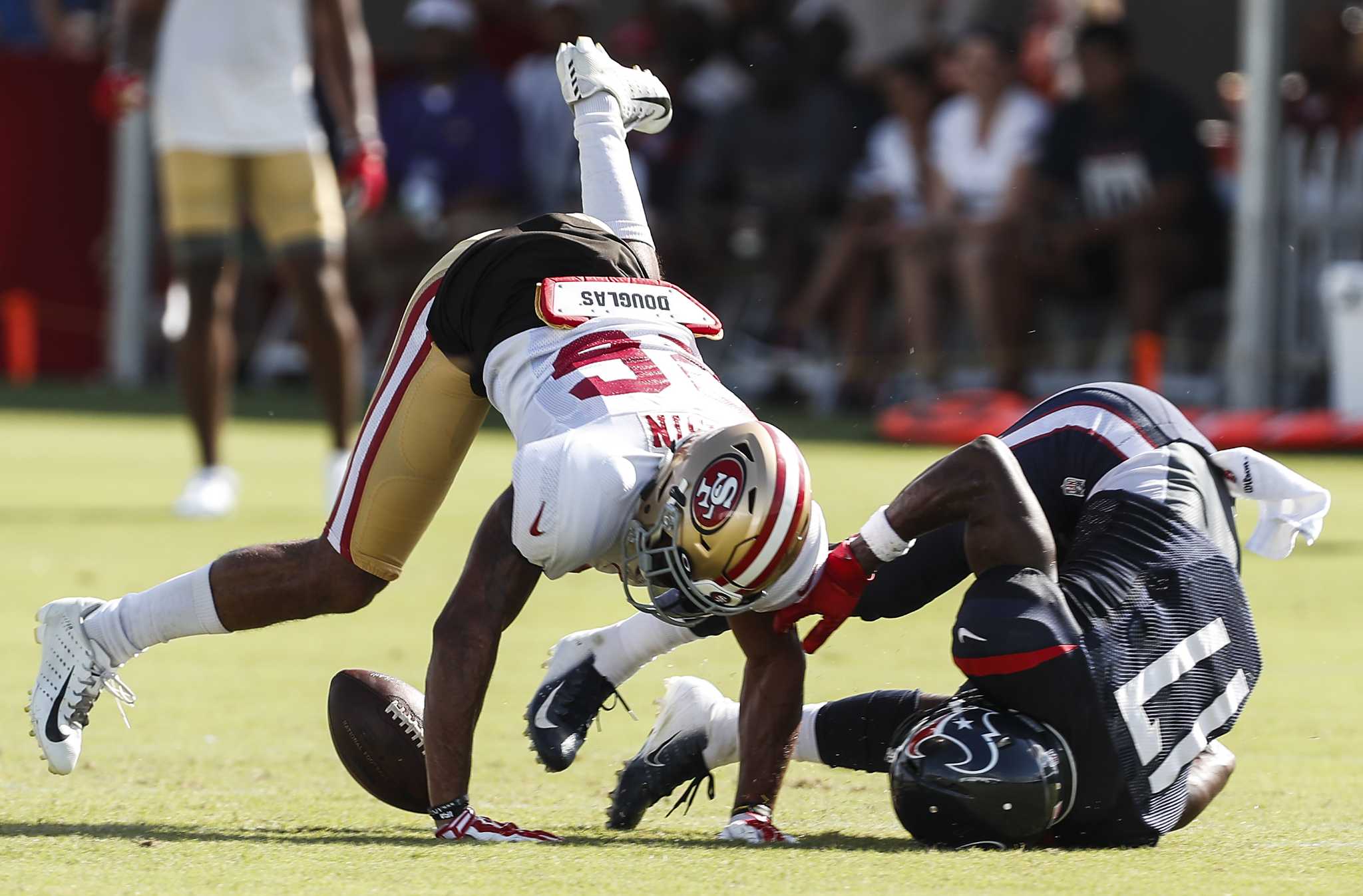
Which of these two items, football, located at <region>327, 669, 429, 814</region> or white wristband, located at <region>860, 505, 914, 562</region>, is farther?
football, located at <region>327, 669, 429, 814</region>

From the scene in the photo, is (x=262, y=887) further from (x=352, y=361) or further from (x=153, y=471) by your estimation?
(x=153, y=471)

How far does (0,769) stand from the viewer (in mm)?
4840

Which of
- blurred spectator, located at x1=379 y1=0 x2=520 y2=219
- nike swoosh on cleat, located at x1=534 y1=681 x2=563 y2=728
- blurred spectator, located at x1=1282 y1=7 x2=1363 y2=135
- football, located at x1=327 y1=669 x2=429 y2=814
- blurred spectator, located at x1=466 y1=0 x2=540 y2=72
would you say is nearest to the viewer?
football, located at x1=327 y1=669 x2=429 y2=814

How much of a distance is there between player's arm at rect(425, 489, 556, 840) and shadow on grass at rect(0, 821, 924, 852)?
0.26 ft

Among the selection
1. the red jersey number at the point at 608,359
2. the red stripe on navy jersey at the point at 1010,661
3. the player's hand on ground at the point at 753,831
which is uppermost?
the red jersey number at the point at 608,359

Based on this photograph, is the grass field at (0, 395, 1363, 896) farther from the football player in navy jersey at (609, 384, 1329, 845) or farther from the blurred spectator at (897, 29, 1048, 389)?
the blurred spectator at (897, 29, 1048, 389)

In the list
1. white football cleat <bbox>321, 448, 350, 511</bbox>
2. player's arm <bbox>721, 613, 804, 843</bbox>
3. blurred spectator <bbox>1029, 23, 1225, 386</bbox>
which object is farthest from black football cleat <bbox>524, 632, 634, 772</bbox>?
blurred spectator <bbox>1029, 23, 1225, 386</bbox>

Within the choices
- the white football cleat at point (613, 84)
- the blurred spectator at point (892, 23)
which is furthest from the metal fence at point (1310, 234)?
the white football cleat at point (613, 84)

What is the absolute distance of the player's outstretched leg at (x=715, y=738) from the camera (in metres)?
4.48

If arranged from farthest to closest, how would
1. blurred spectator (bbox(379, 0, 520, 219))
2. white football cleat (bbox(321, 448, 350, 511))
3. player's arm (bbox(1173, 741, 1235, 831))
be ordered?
blurred spectator (bbox(379, 0, 520, 219)) → white football cleat (bbox(321, 448, 350, 511)) → player's arm (bbox(1173, 741, 1235, 831))

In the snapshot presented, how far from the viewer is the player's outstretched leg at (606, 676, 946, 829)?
14.7 feet

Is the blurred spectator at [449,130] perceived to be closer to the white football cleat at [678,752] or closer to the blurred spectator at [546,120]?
the blurred spectator at [546,120]

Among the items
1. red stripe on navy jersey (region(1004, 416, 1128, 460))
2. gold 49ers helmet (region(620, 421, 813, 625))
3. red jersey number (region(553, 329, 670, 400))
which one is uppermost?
red jersey number (region(553, 329, 670, 400))

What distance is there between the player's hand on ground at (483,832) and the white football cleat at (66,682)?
97cm
